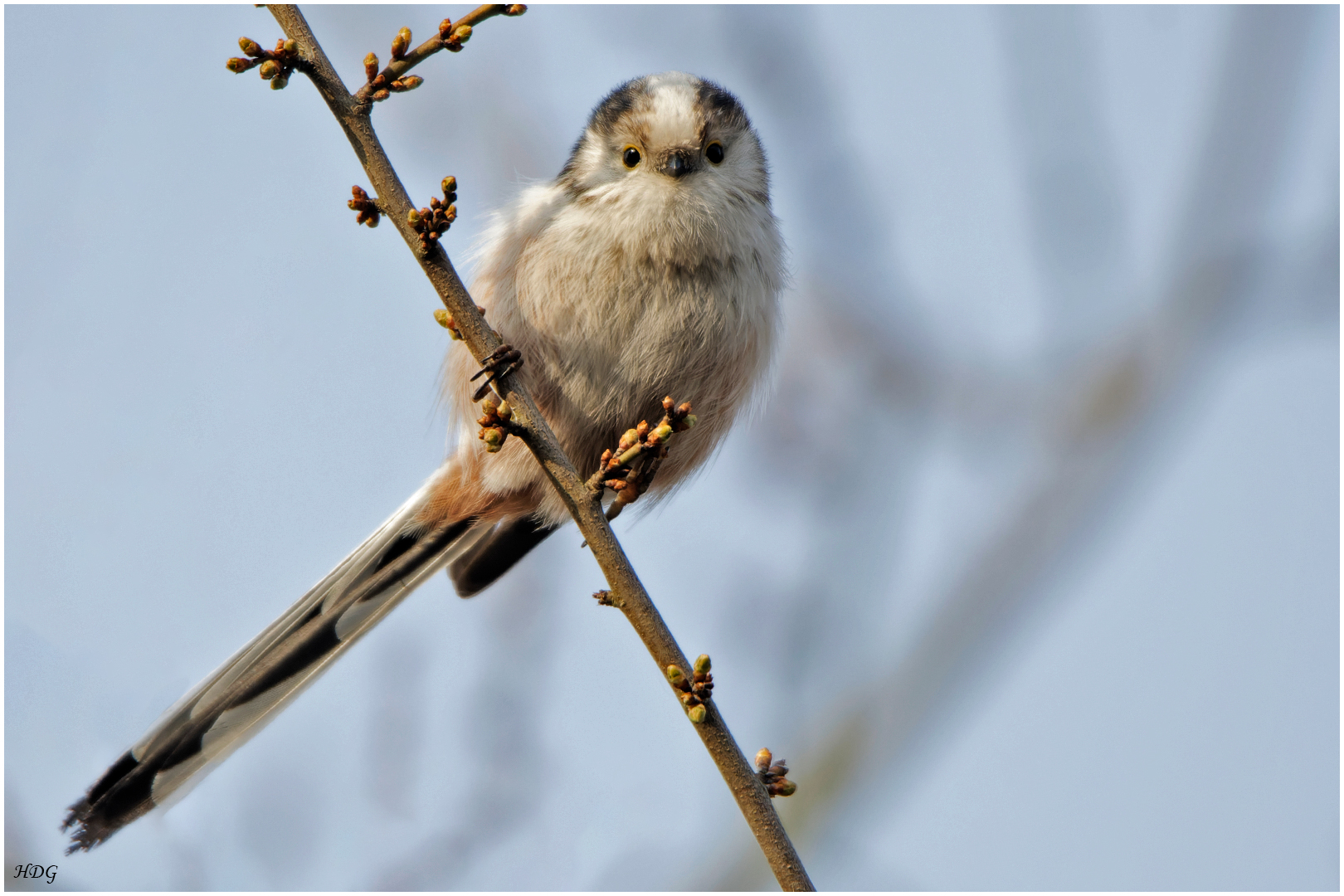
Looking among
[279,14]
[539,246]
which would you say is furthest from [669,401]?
[279,14]

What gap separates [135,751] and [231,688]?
1.10ft

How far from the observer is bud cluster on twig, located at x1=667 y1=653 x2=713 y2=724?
96.9 inches

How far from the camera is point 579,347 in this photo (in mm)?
3465

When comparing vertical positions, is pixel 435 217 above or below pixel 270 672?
above

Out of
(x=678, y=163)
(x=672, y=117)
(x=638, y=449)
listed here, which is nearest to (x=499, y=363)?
(x=638, y=449)

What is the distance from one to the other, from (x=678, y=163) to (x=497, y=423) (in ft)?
4.35

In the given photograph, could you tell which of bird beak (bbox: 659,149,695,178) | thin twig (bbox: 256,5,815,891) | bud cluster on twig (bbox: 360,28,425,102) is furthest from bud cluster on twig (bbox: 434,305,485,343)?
bird beak (bbox: 659,149,695,178)

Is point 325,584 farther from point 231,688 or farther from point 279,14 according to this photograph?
point 279,14

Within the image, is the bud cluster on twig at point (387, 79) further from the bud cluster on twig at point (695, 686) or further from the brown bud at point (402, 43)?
the bud cluster on twig at point (695, 686)

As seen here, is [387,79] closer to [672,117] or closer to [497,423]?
[497,423]

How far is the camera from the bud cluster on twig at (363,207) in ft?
8.30

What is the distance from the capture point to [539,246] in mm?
3500

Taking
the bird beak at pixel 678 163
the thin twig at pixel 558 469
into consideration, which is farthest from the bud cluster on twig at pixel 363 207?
the bird beak at pixel 678 163

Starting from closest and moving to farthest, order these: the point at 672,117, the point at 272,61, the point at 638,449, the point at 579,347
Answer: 1. the point at 272,61
2. the point at 638,449
3. the point at 579,347
4. the point at 672,117
